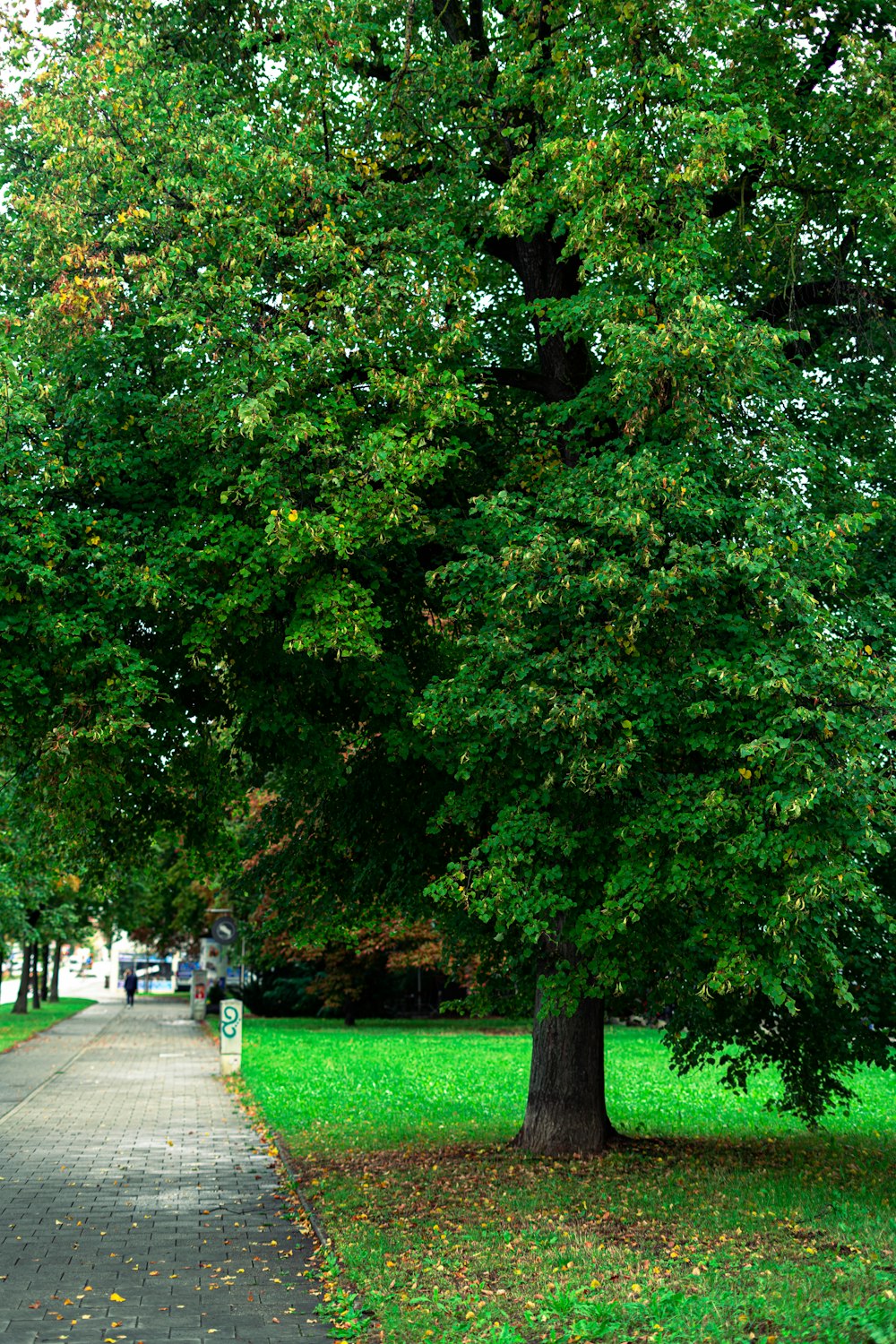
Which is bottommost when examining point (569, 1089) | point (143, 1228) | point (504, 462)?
point (143, 1228)

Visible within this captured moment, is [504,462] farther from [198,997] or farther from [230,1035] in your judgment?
[198,997]

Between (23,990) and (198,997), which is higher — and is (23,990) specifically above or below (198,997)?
above

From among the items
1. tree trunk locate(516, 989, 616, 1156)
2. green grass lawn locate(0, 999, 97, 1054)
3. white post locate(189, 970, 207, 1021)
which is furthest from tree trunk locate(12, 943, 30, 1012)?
tree trunk locate(516, 989, 616, 1156)

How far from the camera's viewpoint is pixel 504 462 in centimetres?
1190

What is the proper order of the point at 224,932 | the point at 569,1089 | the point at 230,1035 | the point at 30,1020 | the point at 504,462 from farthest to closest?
the point at 30,1020, the point at 224,932, the point at 230,1035, the point at 569,1089, the point at 504,462

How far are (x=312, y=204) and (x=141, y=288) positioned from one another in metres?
1.60

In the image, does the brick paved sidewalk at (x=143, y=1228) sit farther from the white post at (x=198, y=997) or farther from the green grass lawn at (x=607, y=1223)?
the white post at (x=198, y=997)

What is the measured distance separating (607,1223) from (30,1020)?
36.9 metres

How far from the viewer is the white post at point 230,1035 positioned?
23.4m

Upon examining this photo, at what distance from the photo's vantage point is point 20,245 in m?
10.4

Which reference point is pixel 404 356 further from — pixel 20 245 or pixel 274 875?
pixel 274 875

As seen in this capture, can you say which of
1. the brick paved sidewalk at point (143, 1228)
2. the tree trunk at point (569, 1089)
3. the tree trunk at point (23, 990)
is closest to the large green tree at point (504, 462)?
the tree trunk at point (569, 1089)

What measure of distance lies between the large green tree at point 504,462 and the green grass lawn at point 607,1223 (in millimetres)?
1577

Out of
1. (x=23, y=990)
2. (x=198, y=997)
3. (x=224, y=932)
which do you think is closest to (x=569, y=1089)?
(x=224, y=932)
